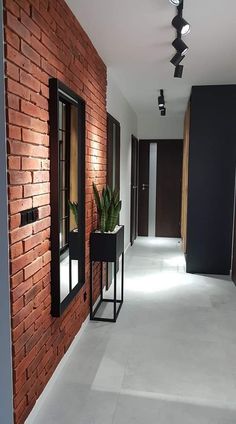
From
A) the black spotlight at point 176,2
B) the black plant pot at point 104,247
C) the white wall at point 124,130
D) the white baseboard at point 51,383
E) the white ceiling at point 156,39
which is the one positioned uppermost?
the white ceiling at point 156,39

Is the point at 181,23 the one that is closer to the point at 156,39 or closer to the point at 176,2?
the point at 176,2

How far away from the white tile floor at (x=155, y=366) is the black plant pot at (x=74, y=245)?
0.74 m

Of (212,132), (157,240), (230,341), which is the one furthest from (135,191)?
(230,341)

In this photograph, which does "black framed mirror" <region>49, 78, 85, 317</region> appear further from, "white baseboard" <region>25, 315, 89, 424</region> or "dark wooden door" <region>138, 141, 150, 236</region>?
"dark wooden door" <region>138, 141, 150, 236</region>

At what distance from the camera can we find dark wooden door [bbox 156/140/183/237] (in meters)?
7.45

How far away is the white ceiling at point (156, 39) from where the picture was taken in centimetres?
243

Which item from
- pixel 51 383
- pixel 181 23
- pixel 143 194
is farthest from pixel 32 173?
pixel 143 194

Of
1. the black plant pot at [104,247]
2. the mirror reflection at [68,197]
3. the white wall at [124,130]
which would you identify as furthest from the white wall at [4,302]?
the white wall at [124,130]

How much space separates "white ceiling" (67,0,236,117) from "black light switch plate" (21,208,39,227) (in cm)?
153

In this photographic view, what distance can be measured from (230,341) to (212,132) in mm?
2808

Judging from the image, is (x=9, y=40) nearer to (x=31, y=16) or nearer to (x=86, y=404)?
(x=31, y=16)

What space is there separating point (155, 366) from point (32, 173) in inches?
66.4

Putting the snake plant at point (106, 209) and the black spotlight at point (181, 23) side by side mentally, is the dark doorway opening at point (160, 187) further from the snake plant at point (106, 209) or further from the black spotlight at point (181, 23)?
the black spotlight at point (181, 23)

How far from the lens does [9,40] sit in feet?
5.12
